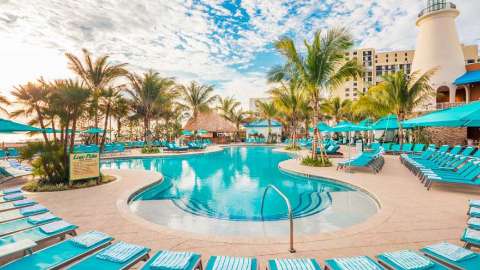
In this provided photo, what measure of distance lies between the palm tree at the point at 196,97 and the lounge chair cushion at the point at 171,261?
24.7 m

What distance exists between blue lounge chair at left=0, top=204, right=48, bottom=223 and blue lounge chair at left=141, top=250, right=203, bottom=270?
Answer: 285 cm

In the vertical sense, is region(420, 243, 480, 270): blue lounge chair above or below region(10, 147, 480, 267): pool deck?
above

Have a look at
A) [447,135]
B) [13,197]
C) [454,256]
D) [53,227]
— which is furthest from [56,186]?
[447,135]

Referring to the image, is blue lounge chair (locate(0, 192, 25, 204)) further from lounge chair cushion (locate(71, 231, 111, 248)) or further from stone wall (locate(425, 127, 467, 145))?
stone wall (locate(425, 127, 467, 145))

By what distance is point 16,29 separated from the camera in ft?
28.1

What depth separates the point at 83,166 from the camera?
7629 mm

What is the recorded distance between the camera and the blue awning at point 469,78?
2042cm

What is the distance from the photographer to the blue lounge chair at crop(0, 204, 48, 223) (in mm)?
3620

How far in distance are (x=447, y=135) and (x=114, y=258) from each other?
84.6 feet

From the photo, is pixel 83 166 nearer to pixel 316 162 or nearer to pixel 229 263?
pixel 229 263

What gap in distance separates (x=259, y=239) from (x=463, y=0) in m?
31.0

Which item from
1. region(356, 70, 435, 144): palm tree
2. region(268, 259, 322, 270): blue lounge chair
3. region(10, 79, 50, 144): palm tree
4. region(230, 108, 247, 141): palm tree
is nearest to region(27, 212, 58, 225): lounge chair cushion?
region(268, 259, 322, 270): blue lounge chair

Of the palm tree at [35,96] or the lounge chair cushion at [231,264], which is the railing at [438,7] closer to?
the lounge chair cushion at [231,264]

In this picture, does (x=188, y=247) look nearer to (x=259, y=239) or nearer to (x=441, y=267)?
(x=259, y=239)
